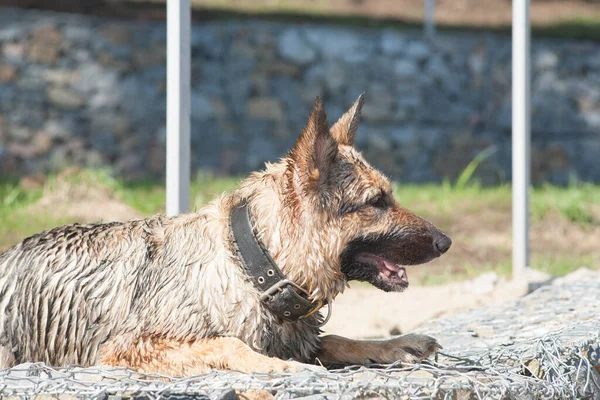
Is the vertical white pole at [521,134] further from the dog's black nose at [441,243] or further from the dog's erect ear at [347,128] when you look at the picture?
the dog's black nose at [441,243]

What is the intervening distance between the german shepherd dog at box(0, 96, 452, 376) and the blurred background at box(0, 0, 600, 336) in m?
5.74

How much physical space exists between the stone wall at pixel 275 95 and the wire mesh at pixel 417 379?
8.03 meters

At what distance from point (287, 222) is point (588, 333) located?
70.4 inches

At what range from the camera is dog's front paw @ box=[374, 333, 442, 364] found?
432 centimetres

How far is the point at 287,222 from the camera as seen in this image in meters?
4.20

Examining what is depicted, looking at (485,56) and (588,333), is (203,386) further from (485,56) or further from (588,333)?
(485,56)

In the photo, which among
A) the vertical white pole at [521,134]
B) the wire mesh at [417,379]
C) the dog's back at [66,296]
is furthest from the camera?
the vertical white pole at [521,134]

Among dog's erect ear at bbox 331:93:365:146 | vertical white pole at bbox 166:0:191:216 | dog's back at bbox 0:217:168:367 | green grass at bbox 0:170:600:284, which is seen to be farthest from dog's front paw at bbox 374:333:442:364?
green grass at bbox 0:170:600:284

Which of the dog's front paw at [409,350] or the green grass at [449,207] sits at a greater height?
the green grass at [449,207]

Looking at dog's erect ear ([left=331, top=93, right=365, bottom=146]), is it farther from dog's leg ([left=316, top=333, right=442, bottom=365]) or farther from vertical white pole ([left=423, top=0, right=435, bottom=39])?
vertical white pole ([left=423, top=0, right=435, bottom=39])

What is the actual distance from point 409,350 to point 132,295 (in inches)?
51.2

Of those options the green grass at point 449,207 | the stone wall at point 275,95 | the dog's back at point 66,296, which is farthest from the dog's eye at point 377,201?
the stone wall at point 275,95

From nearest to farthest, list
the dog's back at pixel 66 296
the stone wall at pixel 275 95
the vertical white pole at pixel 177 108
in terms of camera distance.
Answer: the dog's back at pixel 66 296
the vertical white pole at pixel 177 108
the stone wall at pixel 275 95

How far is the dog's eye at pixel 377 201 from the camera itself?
437 cm
